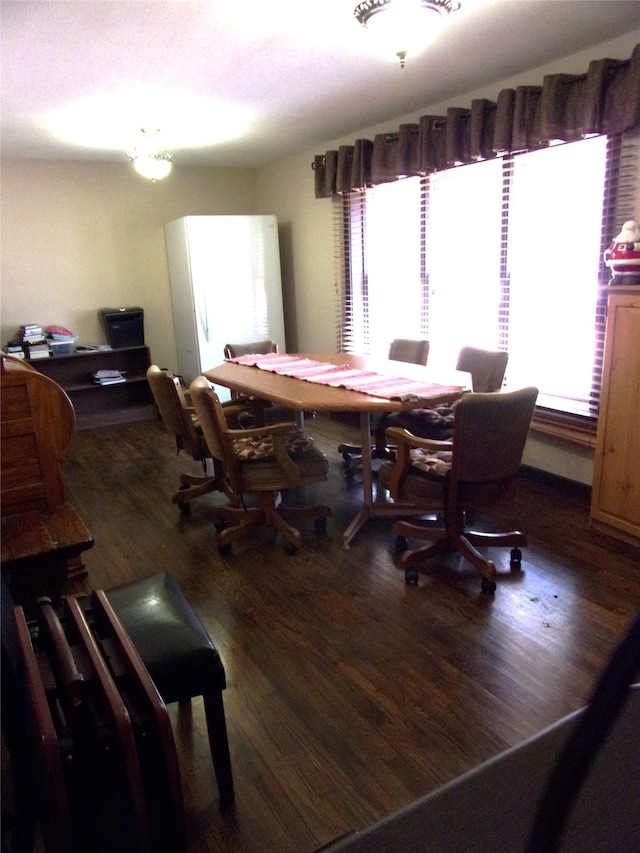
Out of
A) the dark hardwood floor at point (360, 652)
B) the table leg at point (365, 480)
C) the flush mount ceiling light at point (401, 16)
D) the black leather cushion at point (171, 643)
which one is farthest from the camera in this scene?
the table leg at point (365, 480)

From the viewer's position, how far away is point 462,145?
3701mm

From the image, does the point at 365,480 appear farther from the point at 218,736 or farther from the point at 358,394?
the point at 218,736

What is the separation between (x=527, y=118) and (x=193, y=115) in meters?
2.12

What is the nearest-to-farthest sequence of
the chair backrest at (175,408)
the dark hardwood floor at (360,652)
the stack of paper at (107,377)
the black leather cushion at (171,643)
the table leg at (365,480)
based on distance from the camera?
1. the black leather cushion at (171,643)
2. the dark hardwood floor at (360,652)
3. the table leg at (365,480)
4. the chair backrest at (175,408)
5. the stack of paper at (107,377)

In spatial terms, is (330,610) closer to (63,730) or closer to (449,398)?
(449,398)

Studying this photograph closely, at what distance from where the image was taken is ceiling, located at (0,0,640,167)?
245cm

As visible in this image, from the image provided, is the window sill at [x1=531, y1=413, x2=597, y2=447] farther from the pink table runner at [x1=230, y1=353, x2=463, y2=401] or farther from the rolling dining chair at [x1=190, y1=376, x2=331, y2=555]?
the rolling dining chair at [x1=190, y1=376, x2=331, y2=555]

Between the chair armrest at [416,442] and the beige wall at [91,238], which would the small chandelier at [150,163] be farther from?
the chair armrest at [416,442]

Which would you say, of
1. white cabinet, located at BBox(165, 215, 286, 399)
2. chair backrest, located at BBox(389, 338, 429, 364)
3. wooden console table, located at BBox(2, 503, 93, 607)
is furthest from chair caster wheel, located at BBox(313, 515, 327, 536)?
white cabinet, located at BBox(165, 215, 286, 399)

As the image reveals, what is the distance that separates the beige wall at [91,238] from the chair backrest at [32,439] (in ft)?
11.9

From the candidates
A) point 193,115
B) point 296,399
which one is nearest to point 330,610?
point 296,399

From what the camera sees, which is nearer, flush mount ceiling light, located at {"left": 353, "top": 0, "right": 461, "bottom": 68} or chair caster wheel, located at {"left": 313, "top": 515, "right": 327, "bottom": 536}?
flush mount ceiling light, located at {"left": 353, "top": 0, "right": 461, "bottom": 68}

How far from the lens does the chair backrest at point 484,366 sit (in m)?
3.34

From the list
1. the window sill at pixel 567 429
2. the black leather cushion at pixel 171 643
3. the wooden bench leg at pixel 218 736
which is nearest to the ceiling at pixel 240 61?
the window sill at pixel 567 429
